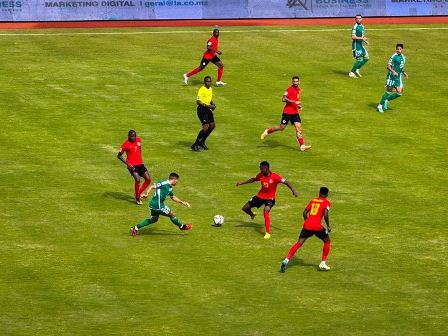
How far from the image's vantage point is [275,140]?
44.3 meters

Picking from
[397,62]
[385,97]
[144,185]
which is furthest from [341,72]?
[144,185]

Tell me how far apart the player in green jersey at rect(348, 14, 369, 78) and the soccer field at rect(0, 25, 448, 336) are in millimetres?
723

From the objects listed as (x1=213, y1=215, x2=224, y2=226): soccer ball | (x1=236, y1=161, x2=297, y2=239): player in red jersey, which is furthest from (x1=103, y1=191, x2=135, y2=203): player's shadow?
(x1=236, y1=161, x2=297, y2=239): player in red jersey

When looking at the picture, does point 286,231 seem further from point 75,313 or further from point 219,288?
point 75,313

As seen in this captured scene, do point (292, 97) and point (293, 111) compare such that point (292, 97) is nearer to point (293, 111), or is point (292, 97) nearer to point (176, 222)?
point (293, 111)

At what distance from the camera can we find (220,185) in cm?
3844

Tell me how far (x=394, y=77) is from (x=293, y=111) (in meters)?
→ 7.32

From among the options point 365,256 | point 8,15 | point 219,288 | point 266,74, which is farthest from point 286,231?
point 8,15

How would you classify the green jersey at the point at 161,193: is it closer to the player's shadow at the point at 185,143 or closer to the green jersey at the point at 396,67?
the player's shadow at the point at 185,143

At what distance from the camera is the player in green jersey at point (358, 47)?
51.4 metres

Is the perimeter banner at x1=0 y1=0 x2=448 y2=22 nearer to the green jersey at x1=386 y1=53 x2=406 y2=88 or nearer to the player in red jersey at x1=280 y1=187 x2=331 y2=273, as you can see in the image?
the green jersey at x1=386 y1=53 x2=406 y2=88

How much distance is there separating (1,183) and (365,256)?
43.9ft

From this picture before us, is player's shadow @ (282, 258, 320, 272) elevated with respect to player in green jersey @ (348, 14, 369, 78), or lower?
lower

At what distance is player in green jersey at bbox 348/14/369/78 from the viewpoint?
5144 centimetres
